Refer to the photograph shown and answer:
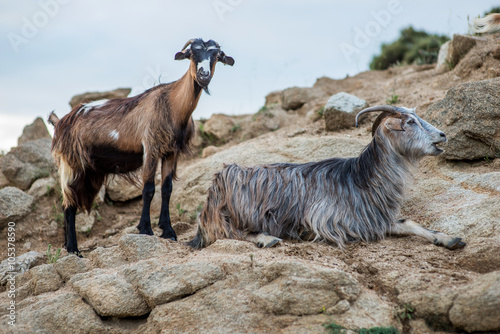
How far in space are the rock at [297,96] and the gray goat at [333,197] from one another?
4.71m

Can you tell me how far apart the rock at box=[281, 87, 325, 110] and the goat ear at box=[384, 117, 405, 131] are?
4.98 m

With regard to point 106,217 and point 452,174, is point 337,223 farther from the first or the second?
point 106,217

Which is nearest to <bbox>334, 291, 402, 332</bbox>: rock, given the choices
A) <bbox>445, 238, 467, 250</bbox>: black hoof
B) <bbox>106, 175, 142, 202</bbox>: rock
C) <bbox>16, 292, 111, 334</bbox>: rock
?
<bbox>445, 238, 467, 250</bbox>: black hoof

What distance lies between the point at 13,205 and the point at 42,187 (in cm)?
75

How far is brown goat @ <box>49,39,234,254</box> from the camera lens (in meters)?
5.95

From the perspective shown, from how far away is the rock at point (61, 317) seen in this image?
4160 millimetres

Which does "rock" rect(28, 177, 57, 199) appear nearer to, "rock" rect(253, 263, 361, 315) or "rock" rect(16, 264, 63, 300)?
"rock" rect(16, 264, 63, 300)

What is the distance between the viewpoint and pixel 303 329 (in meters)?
3.56

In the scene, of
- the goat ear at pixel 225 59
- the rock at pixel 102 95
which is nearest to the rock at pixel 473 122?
the goat ear at pixel 225 59

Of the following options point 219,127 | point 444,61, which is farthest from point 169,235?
point 444,61

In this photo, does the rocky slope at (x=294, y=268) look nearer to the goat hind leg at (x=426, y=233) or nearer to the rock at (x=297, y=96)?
the goat hind leg at (x=426, y=233)

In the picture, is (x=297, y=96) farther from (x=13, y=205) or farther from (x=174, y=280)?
(x=174, y=280)

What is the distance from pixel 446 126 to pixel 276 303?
3508mm

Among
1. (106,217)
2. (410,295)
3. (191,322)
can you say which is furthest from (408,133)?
(106,217)
